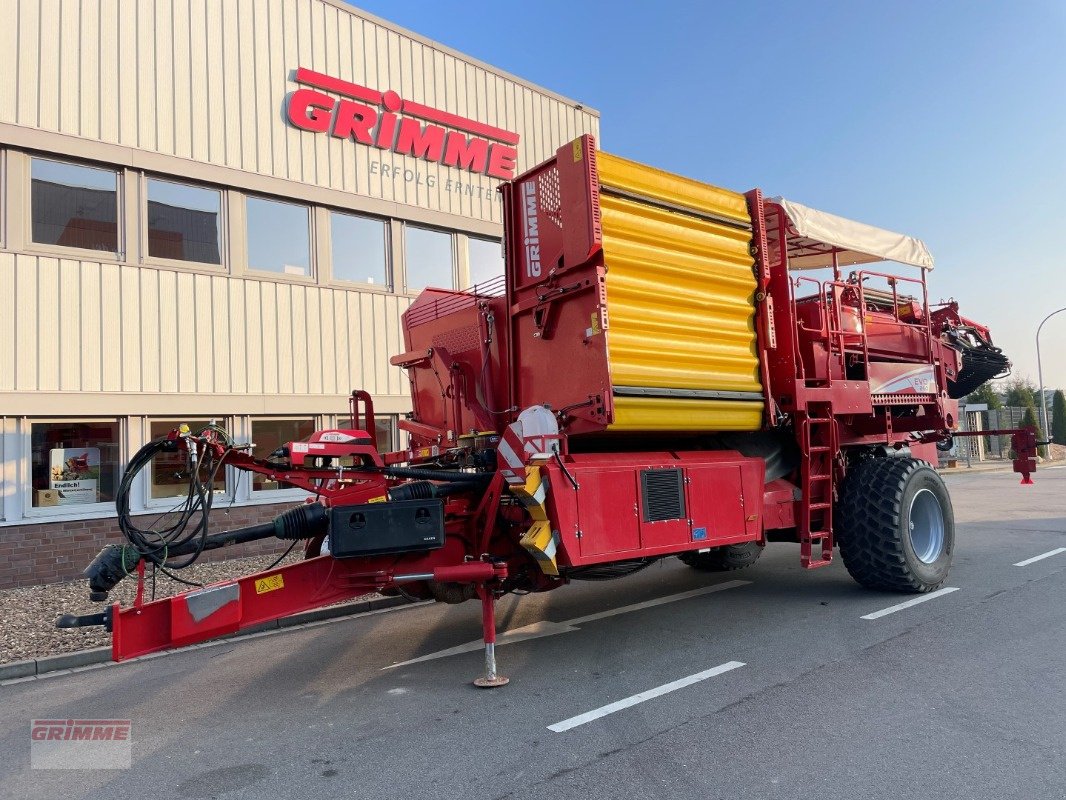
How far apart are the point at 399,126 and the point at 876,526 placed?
29.7ft

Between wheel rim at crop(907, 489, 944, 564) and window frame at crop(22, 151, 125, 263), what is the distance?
9.35 meters

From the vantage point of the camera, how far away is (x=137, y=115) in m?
9.51

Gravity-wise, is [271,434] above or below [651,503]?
above

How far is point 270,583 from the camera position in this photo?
4.64 metres

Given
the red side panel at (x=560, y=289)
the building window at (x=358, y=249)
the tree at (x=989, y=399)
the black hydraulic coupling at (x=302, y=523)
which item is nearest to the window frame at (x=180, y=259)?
the building window at (x=358, y=249)

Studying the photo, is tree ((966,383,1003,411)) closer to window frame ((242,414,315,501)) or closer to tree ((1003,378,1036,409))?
tree ((1003,378,1036,409))

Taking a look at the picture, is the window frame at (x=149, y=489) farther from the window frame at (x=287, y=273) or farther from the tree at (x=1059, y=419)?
the tree at (x=1059, y=419)

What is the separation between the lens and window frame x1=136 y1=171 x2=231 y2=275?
9.49m

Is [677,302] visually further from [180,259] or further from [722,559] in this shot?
[180,259]

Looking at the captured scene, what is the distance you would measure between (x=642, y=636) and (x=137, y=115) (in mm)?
8681

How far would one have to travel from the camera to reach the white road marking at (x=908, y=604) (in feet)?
20.6

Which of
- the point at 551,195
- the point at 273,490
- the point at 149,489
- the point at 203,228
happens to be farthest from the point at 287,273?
the point at 551,195

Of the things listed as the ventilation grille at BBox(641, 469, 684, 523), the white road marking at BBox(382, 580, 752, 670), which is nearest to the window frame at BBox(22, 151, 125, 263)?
the white road marking at BBox(382, 580, 752, 670)

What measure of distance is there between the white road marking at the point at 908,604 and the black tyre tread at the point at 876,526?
0.08 meters
